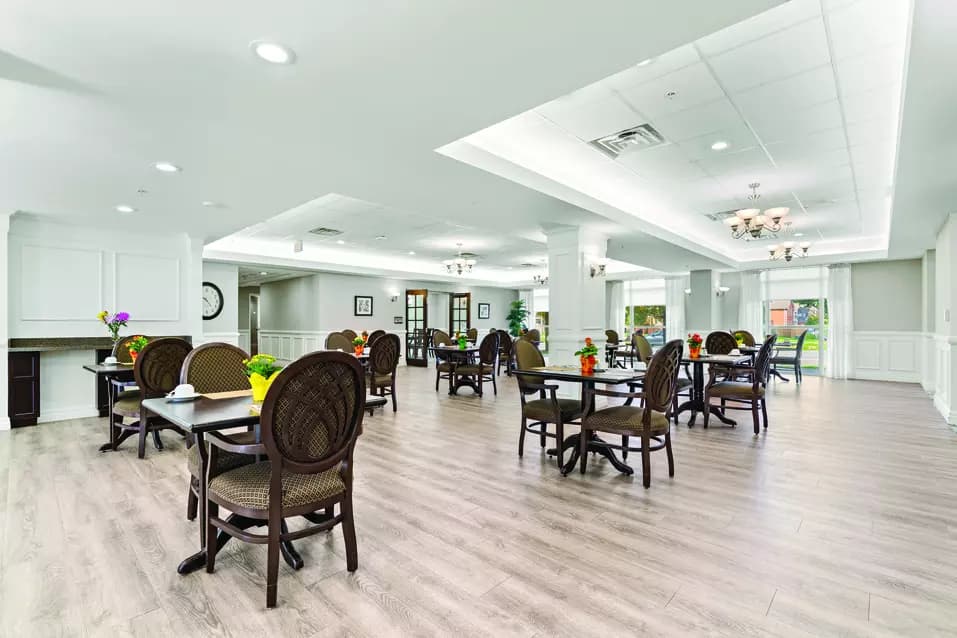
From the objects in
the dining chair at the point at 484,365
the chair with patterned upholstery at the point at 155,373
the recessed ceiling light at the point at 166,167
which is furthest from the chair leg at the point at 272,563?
the dining chair at the point at 484,365

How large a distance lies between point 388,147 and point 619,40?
1.84m

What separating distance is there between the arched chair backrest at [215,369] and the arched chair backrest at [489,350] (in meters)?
4.62

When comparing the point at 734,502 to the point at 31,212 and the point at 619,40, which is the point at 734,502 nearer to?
the point at 619,40

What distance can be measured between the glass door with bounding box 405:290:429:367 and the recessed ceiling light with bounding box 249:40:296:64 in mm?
10581

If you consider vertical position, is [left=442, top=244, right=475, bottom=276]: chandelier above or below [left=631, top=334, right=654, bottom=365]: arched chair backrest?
above

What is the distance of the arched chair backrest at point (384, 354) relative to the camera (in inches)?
238

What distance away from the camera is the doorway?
14788 millimetres

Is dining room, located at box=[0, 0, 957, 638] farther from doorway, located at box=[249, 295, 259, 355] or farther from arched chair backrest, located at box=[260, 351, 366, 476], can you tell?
doorway, located at box=[249, 295, 259, 355]

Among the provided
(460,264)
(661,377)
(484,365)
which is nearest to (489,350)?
(484,365)

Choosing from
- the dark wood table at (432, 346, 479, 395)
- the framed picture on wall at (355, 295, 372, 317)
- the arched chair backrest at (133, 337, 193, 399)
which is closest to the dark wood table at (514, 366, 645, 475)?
the arched chair backrest at (133, 337, 193, 399)

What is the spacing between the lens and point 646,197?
6.04m

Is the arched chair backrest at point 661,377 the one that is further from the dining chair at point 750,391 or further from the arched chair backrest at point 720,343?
the arched chair backrest at point 720,343

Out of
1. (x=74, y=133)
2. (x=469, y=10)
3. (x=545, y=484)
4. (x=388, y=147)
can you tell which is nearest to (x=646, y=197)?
(x=388, y=147)

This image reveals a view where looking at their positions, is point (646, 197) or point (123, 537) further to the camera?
point (646, 197)
